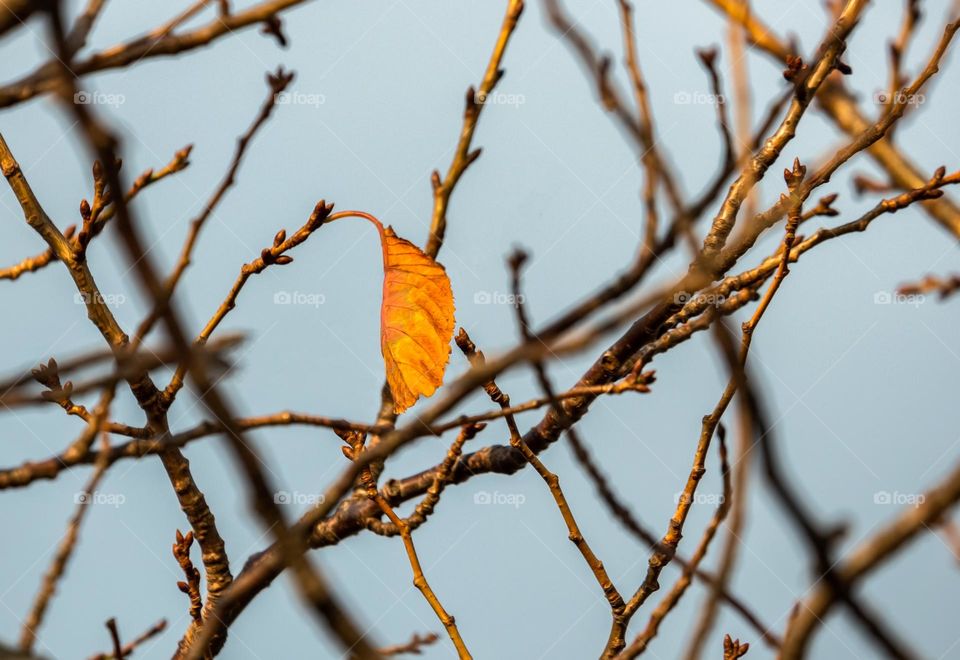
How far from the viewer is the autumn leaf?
277 cm

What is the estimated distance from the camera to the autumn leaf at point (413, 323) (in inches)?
109

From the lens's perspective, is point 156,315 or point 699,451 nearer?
point 156,315

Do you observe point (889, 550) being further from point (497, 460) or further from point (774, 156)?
point (497, 460)

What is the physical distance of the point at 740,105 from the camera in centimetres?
197

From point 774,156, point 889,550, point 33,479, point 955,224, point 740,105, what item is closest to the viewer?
point 889,550

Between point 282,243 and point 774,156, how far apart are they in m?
1.29

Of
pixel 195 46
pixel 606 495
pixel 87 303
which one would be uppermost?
pixel 87 303

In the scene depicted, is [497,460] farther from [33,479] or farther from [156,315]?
[156,315]

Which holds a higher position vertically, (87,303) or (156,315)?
(87,303)

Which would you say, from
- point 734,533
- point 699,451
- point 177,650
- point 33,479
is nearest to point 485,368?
point 734,533

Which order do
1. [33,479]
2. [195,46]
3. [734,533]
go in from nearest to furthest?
[734,533], [33,479], [195,46]

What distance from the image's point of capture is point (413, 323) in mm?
2816

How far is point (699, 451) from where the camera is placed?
2365 millimetres

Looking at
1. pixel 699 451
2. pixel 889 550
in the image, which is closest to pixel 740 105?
pixel 699 451
